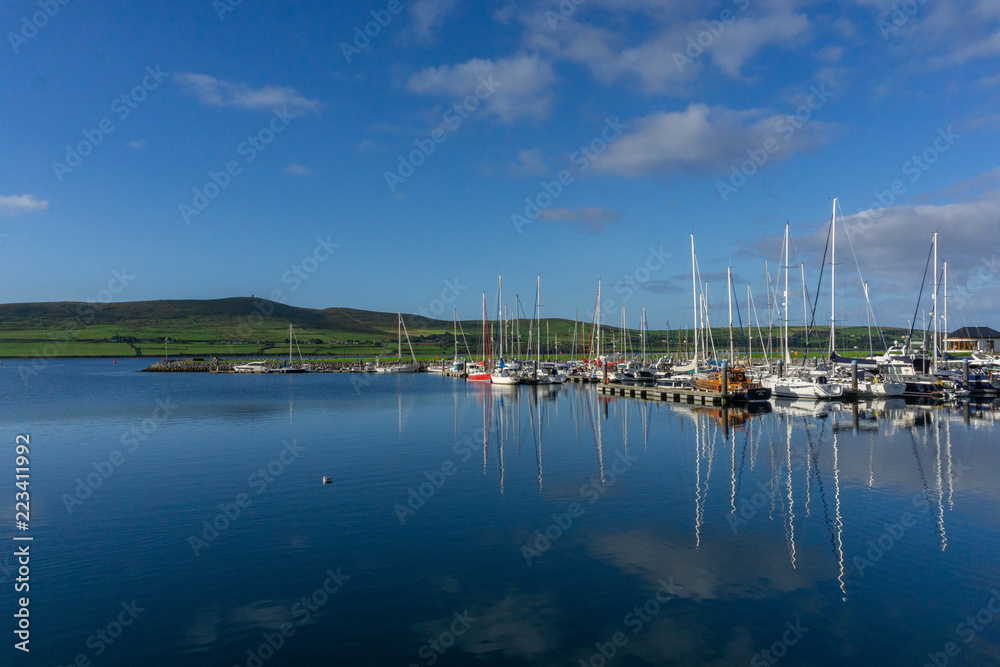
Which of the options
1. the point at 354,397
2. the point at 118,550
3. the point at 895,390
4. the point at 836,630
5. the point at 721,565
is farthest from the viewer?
the point at 354,397

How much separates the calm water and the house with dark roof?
425 ft

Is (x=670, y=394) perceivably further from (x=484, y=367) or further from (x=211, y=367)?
(x=211, y=367)

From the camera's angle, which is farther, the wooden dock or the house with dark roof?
the house with dark roof

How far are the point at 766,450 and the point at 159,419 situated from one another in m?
42.9

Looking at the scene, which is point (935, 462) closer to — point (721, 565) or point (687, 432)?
point (687, 432)

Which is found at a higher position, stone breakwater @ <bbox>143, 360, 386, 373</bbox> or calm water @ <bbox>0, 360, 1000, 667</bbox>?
stone breakwater @ <bbox>143, 360, 386, 373</bbox>

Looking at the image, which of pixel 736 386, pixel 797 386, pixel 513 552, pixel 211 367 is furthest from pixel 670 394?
pixel 211 367

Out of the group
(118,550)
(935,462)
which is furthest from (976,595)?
(118,550)

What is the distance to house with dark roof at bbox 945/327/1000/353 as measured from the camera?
450ft

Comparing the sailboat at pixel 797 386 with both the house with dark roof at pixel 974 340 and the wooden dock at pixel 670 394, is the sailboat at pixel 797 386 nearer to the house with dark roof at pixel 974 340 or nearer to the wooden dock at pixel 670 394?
the wooden dock at pixel 670 394

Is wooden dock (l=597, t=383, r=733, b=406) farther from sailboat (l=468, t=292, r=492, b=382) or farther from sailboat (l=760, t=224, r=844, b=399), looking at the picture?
sailboat (l=468, t=292, r=492, b=382)

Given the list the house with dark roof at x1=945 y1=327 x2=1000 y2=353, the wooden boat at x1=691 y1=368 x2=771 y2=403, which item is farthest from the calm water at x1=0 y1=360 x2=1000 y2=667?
the house with dark roof at x1=945 y1=327 x2=1000 y2=353

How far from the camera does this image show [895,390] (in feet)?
194

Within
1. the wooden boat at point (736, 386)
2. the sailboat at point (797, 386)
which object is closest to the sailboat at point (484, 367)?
the wooden boat at point (736, 386)
